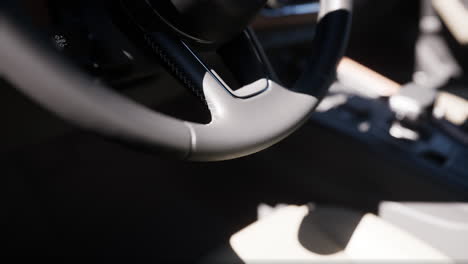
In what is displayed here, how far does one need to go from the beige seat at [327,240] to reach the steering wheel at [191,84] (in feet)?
1.11

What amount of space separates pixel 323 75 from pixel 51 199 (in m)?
0.89

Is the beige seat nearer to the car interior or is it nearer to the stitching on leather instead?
the car interior

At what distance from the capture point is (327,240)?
2.73 feet

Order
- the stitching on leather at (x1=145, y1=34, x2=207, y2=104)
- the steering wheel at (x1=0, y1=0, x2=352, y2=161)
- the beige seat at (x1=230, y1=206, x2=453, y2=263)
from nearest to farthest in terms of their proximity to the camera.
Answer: the steering wheel at (x1=0, y1=0, x2=352, y2=161) → the stitching on leather at (x1=145, y1=34, x2=207, y2=104) → the beige seat at (x1=230, y1=206, x2=453, y2=263)

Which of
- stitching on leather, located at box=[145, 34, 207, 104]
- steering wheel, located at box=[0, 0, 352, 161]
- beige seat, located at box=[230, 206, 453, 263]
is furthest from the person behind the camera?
beige seat, located at box=[230, 206, 453, 263]

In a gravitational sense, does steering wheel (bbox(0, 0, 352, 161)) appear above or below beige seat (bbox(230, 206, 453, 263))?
above

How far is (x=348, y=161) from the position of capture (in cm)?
107

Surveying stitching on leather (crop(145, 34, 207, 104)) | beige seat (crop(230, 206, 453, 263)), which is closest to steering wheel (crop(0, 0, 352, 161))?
stitching on leather (crop(145, 34, 207, 104))

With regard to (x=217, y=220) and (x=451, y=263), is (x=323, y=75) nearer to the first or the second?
(x=451, y=263)

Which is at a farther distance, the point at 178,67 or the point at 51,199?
the point at 51,199

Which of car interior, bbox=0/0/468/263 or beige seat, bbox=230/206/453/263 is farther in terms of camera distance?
beige seat, bbox=230/206/453/263

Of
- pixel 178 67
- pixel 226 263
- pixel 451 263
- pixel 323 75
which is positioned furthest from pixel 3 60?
pixel 451 263

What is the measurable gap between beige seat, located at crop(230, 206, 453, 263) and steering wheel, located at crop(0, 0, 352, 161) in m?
0.34

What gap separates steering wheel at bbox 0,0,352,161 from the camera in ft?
1.23
